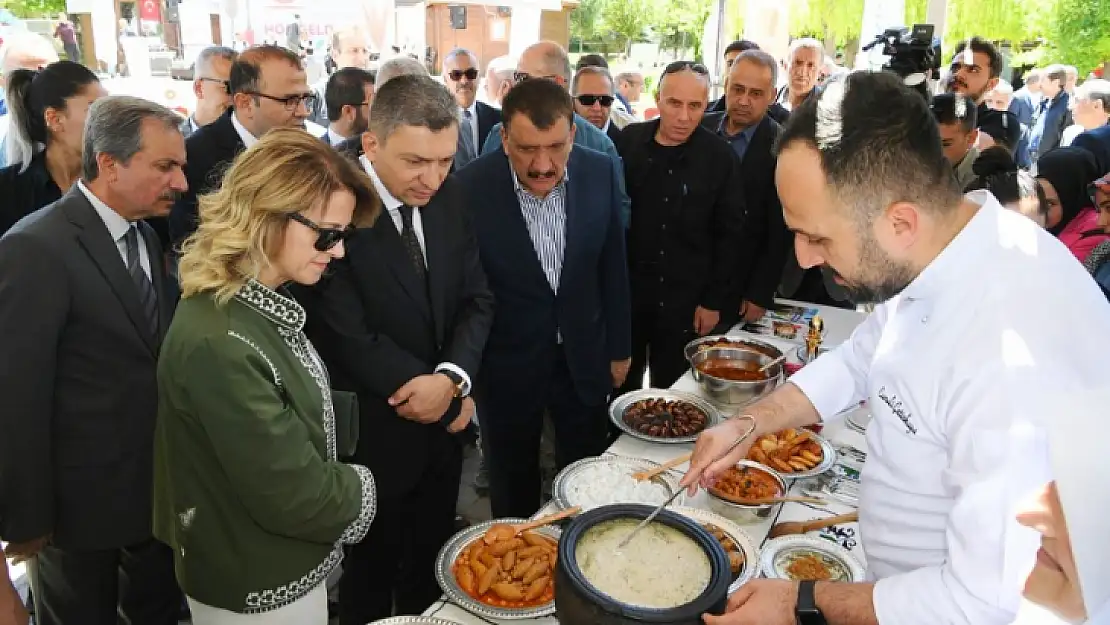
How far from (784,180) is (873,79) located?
0.64 feet

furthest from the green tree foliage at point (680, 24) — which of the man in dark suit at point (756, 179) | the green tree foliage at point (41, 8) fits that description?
the man in dark suit at point (756, 179)

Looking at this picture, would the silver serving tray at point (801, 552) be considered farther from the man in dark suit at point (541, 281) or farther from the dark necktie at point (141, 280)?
the dark necktie at point (141, 280)

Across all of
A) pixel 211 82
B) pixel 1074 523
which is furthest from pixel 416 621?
pixel 211 82

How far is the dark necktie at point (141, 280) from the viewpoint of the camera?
6.74 ft

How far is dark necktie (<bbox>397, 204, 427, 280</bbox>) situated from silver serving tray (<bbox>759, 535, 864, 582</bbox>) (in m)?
1.20

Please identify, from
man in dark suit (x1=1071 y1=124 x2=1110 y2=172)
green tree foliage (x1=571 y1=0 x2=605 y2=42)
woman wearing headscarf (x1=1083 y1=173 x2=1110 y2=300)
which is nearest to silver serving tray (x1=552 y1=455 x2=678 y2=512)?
woman wearing headscarf (x1=1083 y1=173 x2=1110 y2=300)

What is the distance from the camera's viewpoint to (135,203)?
2.06 meters

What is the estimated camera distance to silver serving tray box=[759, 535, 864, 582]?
1528 mm

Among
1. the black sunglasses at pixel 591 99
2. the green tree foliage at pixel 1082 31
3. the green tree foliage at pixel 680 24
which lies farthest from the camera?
the green tree foliage at pixel 680 24

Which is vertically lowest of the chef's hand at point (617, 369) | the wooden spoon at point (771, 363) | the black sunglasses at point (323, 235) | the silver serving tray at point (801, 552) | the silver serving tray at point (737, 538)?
the chef's hand at point (617, 369)

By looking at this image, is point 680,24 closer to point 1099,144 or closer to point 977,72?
point 977,72

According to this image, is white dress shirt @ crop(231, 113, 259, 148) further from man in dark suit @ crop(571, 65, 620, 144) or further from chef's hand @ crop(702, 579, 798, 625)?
chef's hand @ crop(702, 579, 798, 625)

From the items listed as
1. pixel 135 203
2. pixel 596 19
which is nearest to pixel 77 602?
pixel 135 203

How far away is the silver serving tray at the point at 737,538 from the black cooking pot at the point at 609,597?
0.26m
